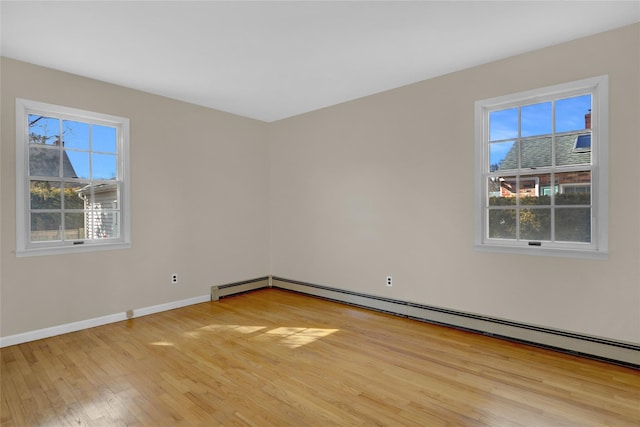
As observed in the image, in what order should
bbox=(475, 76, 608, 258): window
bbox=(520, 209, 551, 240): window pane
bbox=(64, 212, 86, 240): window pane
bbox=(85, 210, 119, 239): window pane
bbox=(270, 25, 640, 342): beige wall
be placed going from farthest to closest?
bbox=(85, 210, 119, 239): window pane
bbox=(64, 212, 86, 240): window pane
bbox=(520, 209, 551, 240): window pane
bbox=(475, 76, 608, 258): window
bbox=(270, 25, 640, 342): beige wall

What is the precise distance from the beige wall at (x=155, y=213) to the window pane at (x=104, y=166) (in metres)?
0.21

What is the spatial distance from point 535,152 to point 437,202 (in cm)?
105

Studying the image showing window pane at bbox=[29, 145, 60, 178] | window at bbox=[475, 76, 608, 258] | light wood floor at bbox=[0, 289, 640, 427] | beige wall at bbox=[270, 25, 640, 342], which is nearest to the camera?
light wood floor at bbox=[0, 289, 640, 427]

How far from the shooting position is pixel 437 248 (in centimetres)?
383

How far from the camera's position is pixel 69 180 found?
368 centimetres

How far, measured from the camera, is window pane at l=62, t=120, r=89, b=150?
12.1ft

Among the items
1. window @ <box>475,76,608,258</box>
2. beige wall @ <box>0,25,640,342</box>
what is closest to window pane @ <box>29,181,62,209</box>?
beige wall @ <box>0,25,640,342</box>

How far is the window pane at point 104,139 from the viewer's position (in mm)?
3891

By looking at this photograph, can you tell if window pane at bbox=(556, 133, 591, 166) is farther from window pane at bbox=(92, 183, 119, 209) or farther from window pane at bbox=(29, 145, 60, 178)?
→ window pane at bbox=(29, 145, 60, 178)

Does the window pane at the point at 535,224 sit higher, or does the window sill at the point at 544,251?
the window pane at the point at 535,224

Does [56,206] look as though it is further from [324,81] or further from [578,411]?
[578,411]

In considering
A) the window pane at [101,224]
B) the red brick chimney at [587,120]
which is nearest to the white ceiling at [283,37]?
the red brick chimney at [587,120]

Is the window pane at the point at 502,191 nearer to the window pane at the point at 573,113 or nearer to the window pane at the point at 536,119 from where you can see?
the window pane at the point at 536,119

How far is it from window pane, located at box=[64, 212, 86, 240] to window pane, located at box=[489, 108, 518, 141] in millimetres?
4571
